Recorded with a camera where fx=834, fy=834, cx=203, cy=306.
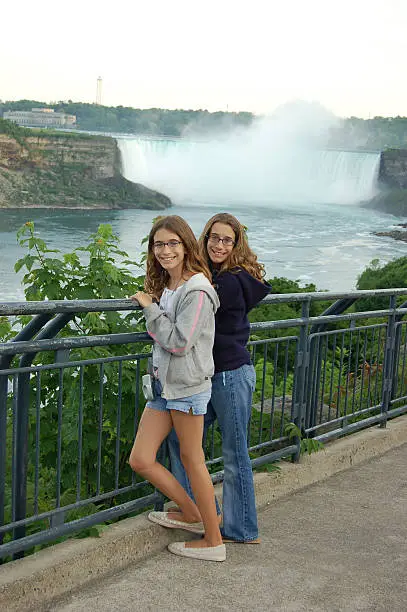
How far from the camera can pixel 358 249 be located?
77.2 metres

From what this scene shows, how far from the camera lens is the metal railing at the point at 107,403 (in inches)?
135

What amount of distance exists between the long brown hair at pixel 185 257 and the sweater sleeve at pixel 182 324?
0.53 feet

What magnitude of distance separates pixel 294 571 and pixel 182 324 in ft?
4.11

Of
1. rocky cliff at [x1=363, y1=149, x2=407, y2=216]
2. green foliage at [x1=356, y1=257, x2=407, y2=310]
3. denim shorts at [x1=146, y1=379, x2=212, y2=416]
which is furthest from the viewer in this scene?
rocky cliff at [x1=363, y1=149, x2=407, y2=216]

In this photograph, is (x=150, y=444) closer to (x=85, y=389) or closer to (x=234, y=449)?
(x=234, y=449)

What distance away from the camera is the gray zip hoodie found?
3334 millimetres

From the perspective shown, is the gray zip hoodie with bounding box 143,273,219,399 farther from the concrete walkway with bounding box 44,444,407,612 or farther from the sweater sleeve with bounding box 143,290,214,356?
the concrete walkway with bounding box 44,444,407,612

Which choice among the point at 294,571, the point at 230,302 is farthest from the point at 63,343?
the point at 294,571

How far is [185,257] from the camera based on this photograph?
11.4ft

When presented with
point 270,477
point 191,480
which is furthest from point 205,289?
point 270,477

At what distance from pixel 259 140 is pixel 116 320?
148641 mm

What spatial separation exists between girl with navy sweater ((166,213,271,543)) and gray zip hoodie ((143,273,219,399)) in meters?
0.16

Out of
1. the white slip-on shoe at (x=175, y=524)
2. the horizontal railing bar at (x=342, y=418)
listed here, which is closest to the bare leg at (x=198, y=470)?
the white slip-on shoe at (x=175, y=524)

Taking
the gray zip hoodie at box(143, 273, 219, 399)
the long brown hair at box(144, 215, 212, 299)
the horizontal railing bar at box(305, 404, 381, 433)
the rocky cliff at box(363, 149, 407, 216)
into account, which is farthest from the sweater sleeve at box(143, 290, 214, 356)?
the rocky cliff at box(363, 149, 407, 216)
